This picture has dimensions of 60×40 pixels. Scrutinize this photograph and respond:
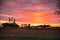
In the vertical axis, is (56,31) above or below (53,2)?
below

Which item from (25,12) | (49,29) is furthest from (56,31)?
(25,12)

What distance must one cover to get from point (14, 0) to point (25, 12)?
42 cm

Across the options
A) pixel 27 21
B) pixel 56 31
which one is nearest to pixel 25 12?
pixel 27 21

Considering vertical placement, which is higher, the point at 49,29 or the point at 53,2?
the point at 53,2

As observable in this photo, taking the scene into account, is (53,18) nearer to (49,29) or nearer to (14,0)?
(49,29)

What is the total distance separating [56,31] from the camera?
34.1ft

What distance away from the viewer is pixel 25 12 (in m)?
10.5

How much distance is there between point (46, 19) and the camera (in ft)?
34.4

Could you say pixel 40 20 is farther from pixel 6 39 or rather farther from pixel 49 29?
pixel 6 39

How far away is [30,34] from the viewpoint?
10.4 metres

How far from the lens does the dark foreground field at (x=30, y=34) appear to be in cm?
1041

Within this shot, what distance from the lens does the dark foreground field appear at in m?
10.4

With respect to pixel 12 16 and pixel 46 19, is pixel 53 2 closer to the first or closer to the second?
pixel 46 19

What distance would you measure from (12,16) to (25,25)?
413 mm
